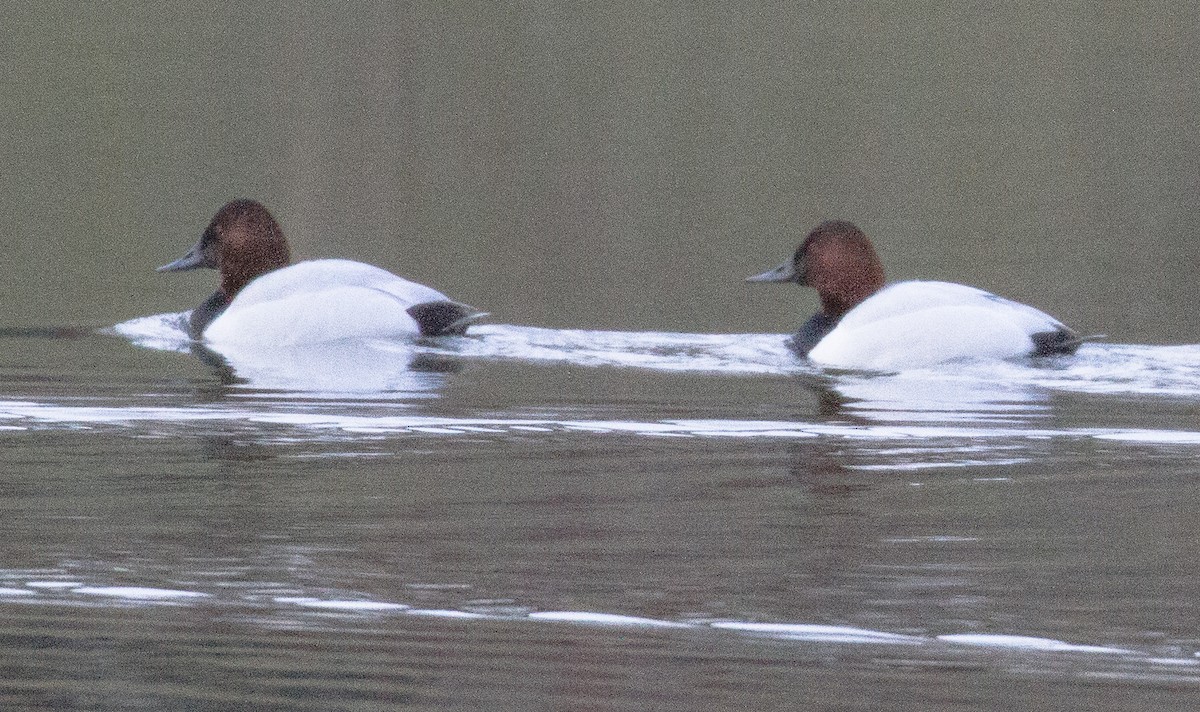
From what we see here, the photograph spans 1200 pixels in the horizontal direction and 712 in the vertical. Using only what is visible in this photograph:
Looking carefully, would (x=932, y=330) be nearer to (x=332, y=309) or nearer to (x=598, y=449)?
(x=332, y=309)

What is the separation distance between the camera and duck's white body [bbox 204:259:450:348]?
12.0 metres

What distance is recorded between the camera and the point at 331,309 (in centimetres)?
1198

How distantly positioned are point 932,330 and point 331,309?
311 cm

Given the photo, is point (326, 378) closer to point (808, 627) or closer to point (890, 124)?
point (808, 627)

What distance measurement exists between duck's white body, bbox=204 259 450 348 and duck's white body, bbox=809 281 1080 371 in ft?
7.37

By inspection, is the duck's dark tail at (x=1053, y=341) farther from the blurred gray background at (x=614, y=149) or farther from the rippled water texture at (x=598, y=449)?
the blurred gray background at (x=614, y=149)

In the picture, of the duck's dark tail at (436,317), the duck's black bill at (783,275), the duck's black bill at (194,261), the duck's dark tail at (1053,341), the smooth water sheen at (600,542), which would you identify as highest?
the duck's black bill at (194,261)

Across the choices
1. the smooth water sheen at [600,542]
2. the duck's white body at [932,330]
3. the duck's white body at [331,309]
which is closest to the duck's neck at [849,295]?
the duck's white body at [932,330]

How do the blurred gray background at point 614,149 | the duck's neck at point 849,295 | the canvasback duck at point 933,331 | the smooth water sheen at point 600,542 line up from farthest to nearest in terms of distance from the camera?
1. the blurred gray background at point 614,149
2. the duck's neck at point 849,295
3. the canvasback duck at point 933,331
4. the smooth water sheen at point 600,542

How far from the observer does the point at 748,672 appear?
4.42m

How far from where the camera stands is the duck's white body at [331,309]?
12.0 metres

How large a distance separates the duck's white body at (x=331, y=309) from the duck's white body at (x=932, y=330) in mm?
2245

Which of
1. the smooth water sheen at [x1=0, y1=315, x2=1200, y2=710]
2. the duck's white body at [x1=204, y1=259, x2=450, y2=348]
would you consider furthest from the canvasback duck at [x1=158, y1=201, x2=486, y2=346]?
the smooth water sheen at [x1=0, y1=315, x2=1200, y2=710]

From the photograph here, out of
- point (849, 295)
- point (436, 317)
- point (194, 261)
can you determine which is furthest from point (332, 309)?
point (849, 295)
